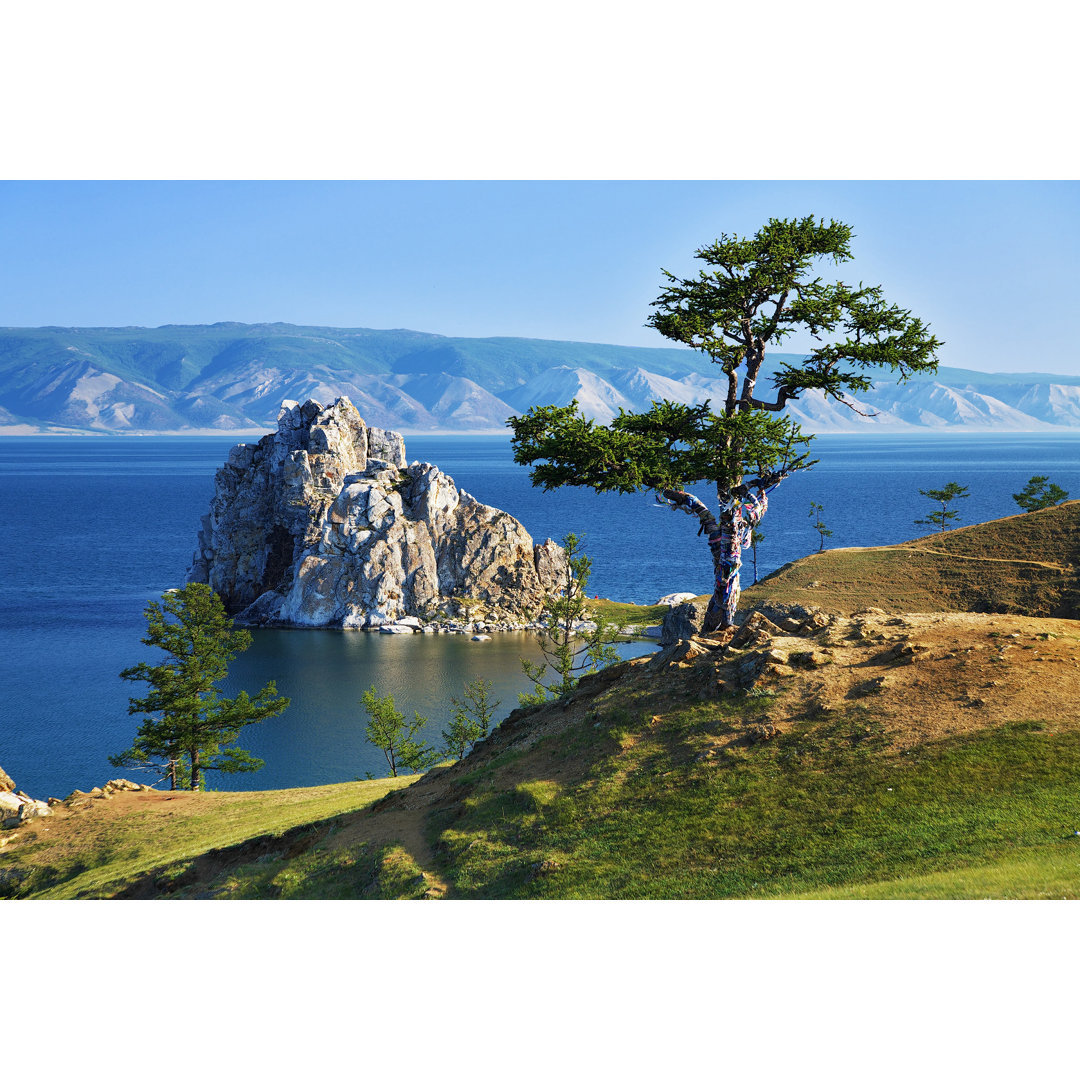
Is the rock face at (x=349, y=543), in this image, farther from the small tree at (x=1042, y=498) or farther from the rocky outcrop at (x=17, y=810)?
the rocky outcrop at (x=17, y=810)

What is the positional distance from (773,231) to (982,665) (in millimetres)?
13000

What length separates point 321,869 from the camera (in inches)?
848

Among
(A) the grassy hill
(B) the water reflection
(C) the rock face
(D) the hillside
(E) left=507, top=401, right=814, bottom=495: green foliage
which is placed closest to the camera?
(A) the grassy hill

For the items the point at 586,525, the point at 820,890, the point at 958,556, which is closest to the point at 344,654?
the point at 958,556

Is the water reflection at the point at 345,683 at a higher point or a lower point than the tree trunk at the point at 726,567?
lower

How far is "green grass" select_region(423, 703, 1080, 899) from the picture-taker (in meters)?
14.9

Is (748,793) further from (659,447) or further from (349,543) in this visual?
(349,543)

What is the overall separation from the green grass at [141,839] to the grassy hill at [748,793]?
0.19 metres

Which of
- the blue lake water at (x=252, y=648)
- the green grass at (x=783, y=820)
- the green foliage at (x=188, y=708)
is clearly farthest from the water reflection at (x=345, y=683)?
the green grass at (x=783, y=820)

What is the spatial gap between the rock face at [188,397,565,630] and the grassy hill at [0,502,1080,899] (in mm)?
78690

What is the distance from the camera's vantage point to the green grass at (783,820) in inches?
585

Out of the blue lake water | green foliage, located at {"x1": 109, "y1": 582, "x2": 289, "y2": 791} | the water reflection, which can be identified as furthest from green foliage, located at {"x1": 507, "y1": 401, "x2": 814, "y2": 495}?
the blue lake water

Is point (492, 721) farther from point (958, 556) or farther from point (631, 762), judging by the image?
point (631, 762)

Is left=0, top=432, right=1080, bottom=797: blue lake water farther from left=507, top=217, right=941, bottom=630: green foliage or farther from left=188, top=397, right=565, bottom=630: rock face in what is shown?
left=507, top=217, right=941, bottom=630: green foliage
